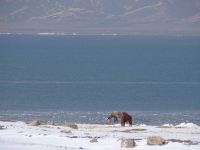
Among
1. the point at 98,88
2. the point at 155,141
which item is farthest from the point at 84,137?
the point at 98,88

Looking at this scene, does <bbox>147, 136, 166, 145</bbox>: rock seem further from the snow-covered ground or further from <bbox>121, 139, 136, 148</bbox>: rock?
<bbox>121, 139, 136, 148</bbox>: rock

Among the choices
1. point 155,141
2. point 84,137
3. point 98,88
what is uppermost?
point 155,141

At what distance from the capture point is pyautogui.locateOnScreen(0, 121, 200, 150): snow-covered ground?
29.5 metres

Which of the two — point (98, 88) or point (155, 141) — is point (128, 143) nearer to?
point (155, 141)

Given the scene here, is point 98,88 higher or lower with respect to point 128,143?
lower

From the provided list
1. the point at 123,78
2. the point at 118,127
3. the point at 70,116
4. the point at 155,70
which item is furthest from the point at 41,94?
the point at 155,70

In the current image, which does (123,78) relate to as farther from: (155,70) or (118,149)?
(118,149)

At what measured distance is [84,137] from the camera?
32.3 m

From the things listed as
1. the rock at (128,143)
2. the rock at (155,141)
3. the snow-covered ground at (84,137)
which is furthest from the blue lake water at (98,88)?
the rock at (155,141)

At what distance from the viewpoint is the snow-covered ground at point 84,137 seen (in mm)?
29531

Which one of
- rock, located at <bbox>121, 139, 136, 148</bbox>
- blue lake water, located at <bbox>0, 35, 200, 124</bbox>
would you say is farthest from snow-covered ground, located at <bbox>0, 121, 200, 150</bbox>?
blue lake water, located at <bbox>0, 35, 200, 124</bbox>

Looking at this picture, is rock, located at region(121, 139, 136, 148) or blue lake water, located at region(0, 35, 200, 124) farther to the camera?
blue lake water, located at region(0, 35, 200, 124)

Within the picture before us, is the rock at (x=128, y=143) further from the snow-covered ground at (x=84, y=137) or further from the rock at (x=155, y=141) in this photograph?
the rock at (x=155, y=141)

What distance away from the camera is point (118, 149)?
95.7 ft
